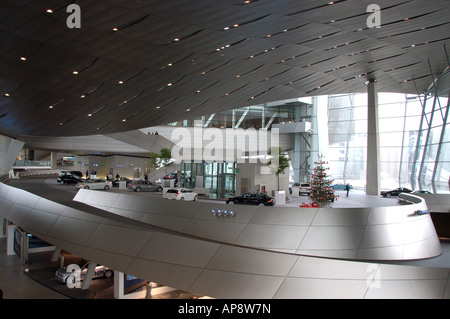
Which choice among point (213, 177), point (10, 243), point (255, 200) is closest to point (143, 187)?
point (213, 177)

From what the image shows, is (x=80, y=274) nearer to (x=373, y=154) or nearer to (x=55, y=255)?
(x=55, y=255)

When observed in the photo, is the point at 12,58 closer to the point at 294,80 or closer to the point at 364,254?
the point at 364,254

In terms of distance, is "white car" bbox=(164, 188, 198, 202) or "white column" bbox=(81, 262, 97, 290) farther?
"white car" bbox=(164, 188, 198, 202)

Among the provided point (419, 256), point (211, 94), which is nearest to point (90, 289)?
Answer: point (419, 256)

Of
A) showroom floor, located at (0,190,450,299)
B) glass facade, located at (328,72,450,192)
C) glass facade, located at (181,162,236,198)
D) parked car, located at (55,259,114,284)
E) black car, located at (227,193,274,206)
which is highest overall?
glass facade, located at (328,72,450,192)

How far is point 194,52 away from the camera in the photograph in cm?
1755

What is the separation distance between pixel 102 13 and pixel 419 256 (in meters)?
15.7

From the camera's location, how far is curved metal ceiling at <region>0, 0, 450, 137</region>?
12.4m

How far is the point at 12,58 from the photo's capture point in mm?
14766

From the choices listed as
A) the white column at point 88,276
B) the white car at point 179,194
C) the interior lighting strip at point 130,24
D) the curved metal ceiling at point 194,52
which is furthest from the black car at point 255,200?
the interior lighting strip at point 130,24

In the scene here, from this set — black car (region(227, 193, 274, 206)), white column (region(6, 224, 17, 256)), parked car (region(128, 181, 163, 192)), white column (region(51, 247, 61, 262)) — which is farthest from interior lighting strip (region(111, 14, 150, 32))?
parked car (region(128, 181, 163, 192))

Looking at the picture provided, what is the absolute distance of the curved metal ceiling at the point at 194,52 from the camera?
12.4 metres

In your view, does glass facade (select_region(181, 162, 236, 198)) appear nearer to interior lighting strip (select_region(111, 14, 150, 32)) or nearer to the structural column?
the structural column

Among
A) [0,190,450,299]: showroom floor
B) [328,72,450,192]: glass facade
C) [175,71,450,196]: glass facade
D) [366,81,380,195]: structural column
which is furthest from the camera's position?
[366,81,380,195]: structural column
